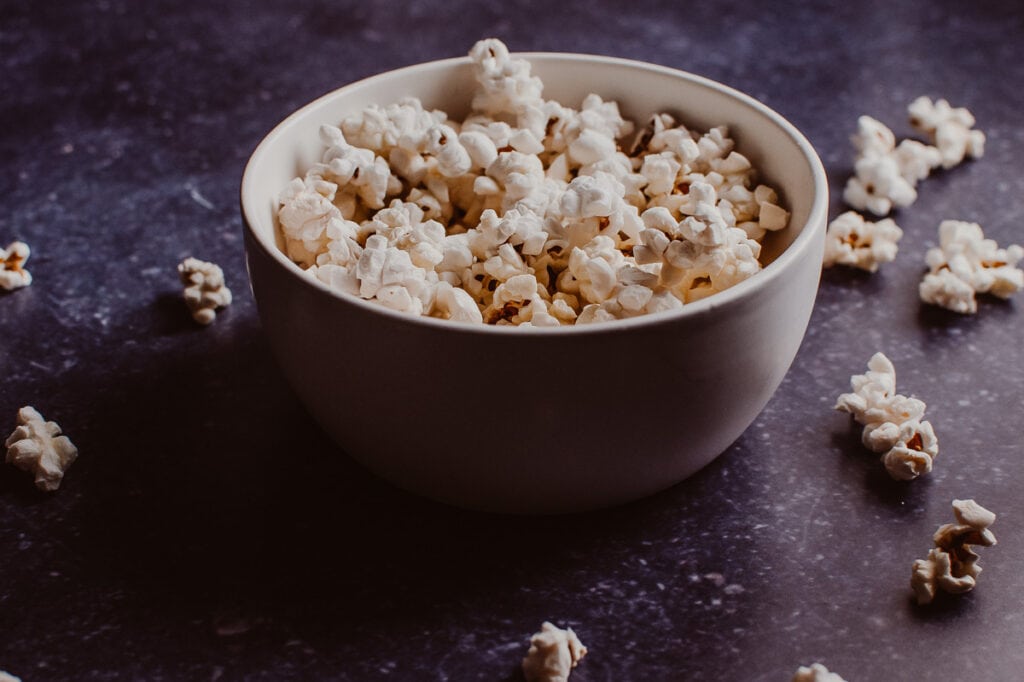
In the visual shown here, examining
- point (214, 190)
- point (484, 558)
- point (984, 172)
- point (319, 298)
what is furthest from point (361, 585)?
point (984, 172)

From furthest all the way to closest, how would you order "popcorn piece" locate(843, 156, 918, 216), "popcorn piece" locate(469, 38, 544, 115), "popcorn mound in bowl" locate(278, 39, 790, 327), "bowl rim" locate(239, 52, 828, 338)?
"popcorn piece" locate(843, 156, 918, 216) < "popcorn piece" locate(469, 38, 544, 115) < "popcorn mound in bowl" locate(278, 39, 790, 327) < "bowl rim" locate(239, 52, 828, 338)

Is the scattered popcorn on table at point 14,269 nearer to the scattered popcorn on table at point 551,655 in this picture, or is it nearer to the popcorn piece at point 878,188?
the scattered popcorn on table at point 551,655

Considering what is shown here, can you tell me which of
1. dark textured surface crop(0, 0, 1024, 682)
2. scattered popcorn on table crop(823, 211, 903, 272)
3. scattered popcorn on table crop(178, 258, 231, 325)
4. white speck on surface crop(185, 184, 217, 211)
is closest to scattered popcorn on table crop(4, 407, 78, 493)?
dark textured surface crop(0, 0, 1024, 682)

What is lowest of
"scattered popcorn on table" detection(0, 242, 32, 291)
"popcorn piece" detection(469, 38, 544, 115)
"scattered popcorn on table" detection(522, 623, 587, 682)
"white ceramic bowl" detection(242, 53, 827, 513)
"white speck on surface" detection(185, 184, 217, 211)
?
"white speck on surface" detection(185, 184, 217, 211)

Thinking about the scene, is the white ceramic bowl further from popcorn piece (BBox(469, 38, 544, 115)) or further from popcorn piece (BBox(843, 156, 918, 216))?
popcorn piece (BBox(843, 156, 918, 216))

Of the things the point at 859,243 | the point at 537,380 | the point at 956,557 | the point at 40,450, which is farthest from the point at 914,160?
the point at 40,450

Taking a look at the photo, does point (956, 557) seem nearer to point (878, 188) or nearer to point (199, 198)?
point (878, 188)

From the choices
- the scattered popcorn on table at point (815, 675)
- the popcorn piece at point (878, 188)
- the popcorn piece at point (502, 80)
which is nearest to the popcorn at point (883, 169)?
the popcorn piece at point (878, 188)
